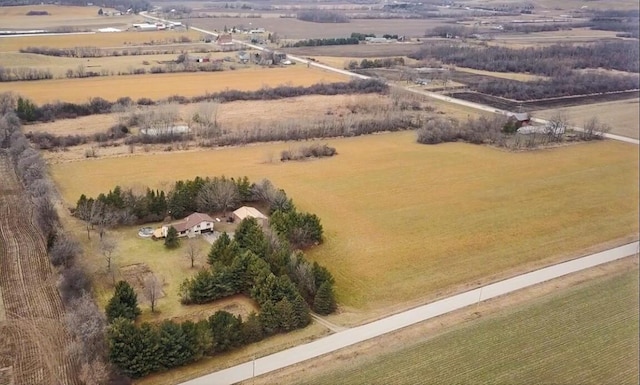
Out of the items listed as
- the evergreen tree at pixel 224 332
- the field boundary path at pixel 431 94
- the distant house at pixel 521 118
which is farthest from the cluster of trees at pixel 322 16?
the evergreen tree at pixel 224 332

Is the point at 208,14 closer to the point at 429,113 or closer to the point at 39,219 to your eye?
the point at 429,113

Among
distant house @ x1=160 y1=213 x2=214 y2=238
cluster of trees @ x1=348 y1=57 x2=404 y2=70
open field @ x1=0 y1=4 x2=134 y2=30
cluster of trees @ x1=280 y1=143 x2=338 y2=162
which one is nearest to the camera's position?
open field @ x1=0 y1=4 x2=134 y2=30

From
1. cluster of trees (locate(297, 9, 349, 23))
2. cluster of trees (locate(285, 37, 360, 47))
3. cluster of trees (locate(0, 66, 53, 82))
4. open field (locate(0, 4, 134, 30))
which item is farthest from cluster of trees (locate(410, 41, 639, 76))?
cluster of trees (locate(0, 66, 53, 82))

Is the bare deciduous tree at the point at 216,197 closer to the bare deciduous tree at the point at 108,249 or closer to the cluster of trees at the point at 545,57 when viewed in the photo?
the bare deciduous tree at the point at 108,249

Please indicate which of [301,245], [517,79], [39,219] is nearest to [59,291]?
[39,219]

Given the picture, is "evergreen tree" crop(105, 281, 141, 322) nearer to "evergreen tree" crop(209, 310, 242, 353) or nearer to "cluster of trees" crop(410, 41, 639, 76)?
"evergreen tree" crop(209, 310, 242, 353)

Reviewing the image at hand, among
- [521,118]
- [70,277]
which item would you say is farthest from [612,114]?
[70,277]

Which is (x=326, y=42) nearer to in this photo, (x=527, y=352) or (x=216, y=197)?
(x=216, y=197)
